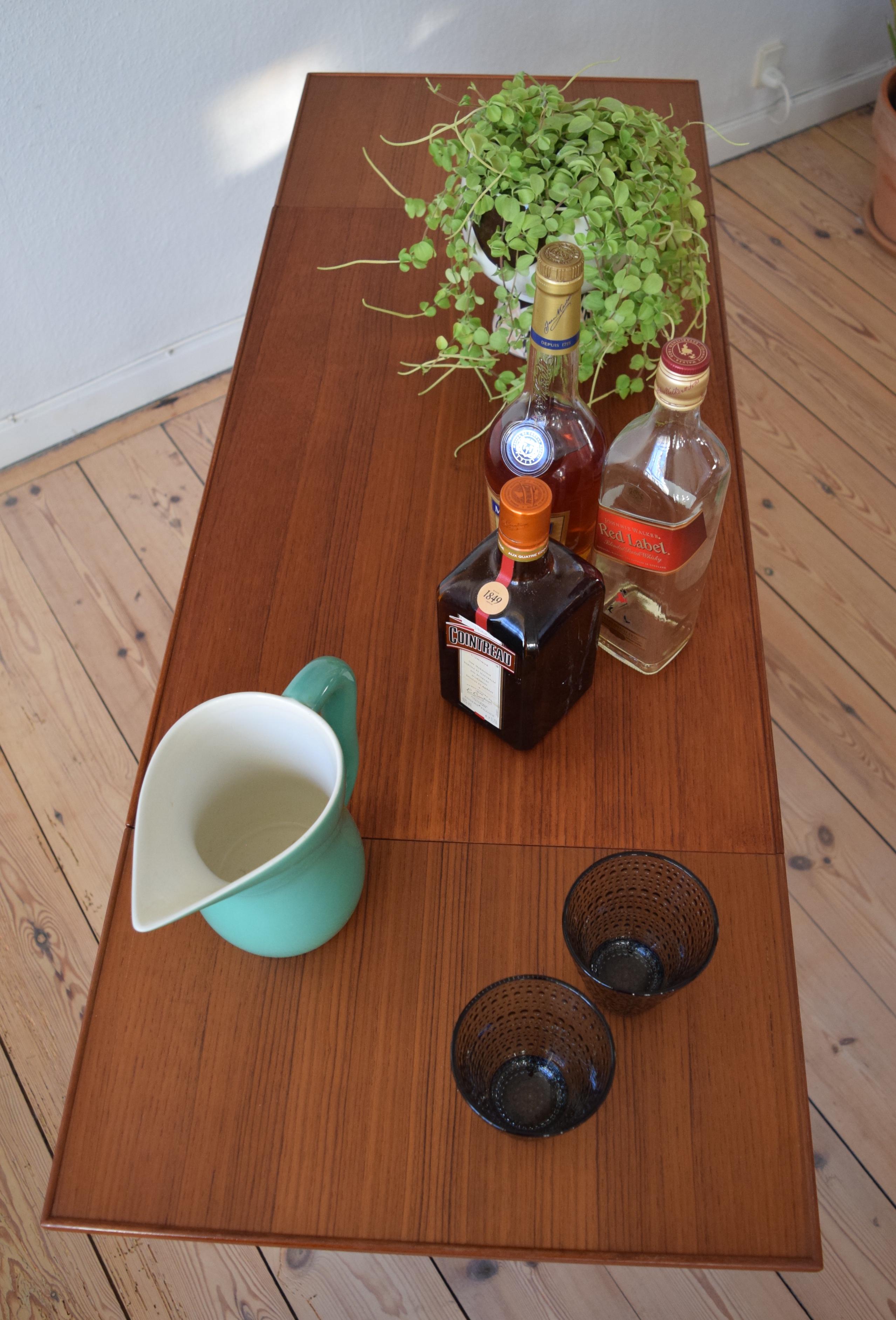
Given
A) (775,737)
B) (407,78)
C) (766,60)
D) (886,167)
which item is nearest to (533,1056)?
(775,737)

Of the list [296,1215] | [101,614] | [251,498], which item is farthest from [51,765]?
[296,1215]

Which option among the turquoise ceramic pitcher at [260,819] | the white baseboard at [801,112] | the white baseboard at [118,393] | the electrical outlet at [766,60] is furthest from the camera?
the white baseboard at [801,112]

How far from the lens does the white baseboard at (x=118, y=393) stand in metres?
1.88

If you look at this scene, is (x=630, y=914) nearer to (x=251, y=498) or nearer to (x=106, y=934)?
(x=106, y=934)

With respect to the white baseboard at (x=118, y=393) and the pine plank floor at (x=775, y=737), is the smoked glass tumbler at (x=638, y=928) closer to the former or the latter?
the pine plank floor at (x=775, y=737)

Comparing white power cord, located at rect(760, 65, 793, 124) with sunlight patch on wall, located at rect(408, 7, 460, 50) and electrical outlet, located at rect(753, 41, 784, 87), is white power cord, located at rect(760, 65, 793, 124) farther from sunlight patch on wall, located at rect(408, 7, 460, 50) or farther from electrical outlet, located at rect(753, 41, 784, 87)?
sunlight patch on wall, located at rect(408, 7, 460, 50)

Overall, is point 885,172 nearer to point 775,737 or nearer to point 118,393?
point 775,737

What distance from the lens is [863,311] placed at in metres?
2.04

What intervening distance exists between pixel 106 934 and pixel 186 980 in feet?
0.25

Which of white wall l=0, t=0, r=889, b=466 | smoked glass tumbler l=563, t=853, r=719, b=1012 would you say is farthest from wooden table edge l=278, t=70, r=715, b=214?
smoked glass tumbler l=563, t=853, r=719, b=1012

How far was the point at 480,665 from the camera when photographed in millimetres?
717

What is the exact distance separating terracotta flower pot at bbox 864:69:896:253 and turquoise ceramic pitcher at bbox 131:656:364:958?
1.91 meters

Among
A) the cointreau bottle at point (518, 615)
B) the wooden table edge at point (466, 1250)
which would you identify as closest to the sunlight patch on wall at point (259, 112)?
the cointreau bottle at point (518, 615)

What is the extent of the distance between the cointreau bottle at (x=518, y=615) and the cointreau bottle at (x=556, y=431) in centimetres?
7
